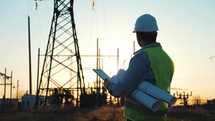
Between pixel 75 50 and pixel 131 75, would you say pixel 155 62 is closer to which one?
pixel 131 75

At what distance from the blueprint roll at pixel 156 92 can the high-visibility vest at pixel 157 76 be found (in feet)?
0.83

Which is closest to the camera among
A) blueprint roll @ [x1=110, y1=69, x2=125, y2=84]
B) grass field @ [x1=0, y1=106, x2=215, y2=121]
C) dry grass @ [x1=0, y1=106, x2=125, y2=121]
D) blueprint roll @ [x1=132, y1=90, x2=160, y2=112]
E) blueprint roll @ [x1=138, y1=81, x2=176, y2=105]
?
blueprint roll @ [x1=138, y1=81, x2=176, y2=105]

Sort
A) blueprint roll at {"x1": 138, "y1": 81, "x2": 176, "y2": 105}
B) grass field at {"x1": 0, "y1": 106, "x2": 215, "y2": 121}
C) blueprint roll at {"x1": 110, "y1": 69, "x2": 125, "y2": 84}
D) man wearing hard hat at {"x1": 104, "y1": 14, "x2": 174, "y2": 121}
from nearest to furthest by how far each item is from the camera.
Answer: blueprint roll at {"x1": 138, "y1": 81, "x2": 176, "y2": 105}, man wearing hard hat at {"x1": 104, "y1": 14, "x2": 174, "y2": 121}, blueprint roll at {"x1": 110, "y1": 69, "x2": 125, "y2": 84}, grass field at {"x1": 0, "y1": 106, "x2": 215, "y2": 121}

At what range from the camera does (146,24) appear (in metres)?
4.65

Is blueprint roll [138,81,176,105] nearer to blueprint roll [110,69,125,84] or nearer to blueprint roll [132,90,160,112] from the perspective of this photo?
blueprint roll [132,90,160,112]

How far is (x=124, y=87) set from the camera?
14.6 feet

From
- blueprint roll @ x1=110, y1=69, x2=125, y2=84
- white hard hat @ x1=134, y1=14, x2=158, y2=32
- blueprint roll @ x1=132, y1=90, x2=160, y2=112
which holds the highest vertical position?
white hard hat @ x1=134, y1=14, x2=158, y2=32

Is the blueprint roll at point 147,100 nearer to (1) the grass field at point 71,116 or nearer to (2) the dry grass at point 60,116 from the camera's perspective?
(1) the grass field at point 71,116

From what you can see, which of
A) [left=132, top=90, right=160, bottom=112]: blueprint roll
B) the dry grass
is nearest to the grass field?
the dry grass

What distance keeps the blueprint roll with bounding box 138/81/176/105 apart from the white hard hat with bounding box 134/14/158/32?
598 mm

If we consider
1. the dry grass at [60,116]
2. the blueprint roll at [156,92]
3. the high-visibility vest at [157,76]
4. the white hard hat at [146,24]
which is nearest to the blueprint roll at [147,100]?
the blueprint roll at [156,92]

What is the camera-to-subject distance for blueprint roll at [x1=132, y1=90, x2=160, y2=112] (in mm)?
4054

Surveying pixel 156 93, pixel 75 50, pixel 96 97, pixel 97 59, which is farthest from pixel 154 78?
pixel 97 59

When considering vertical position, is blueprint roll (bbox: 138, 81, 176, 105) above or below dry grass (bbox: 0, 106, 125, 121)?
above
